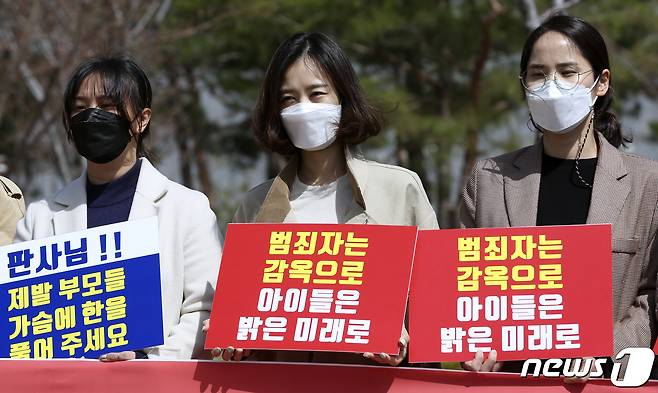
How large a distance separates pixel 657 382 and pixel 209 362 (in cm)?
140

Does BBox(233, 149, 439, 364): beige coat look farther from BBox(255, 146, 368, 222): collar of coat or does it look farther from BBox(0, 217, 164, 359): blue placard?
BBox(0, 217, 164, 359): blue placard

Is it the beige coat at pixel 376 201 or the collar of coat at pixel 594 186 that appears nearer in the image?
the collar of coat at pixel 594 186

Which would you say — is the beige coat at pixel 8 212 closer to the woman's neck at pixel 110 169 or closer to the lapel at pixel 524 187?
the woman's neck at pixel 110 169

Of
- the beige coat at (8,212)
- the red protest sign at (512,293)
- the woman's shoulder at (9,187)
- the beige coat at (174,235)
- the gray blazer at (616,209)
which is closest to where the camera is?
the red protest sign at (512,293)

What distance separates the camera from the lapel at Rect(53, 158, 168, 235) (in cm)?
390

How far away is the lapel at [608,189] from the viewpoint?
3.68 m

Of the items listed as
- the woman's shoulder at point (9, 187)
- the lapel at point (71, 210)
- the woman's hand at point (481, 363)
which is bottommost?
the woman's hand at point (481, 363)

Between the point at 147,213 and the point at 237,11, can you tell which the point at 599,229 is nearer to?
the point at 147,213

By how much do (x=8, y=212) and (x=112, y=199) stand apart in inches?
27.3

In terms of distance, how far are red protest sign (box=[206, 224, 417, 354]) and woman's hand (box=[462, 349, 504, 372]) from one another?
0.85ft

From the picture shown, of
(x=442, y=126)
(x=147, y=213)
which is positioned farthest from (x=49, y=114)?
(x=147, y=213)

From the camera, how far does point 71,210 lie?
3949 millimetres

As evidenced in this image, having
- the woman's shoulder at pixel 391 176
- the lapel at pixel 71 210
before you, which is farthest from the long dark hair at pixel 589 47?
the lapel at pixel 71 210

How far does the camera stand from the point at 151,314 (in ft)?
11.5
